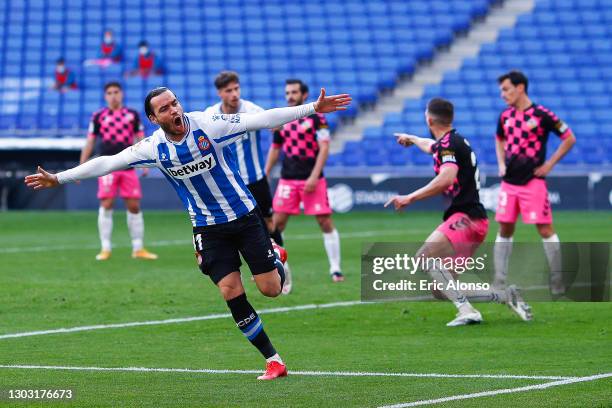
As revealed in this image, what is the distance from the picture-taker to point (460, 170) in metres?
10.2

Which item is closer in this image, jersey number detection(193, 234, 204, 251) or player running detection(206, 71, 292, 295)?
jersey number detection(193, 234, 204, 251)

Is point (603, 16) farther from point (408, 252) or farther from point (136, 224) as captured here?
point (408, 252)

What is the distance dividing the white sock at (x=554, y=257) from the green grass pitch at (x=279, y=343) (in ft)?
3.93

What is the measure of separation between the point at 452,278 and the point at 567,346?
1.57 meters

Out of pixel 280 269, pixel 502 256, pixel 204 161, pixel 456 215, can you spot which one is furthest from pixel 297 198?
pixel 204 161

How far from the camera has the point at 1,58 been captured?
32.0 metres

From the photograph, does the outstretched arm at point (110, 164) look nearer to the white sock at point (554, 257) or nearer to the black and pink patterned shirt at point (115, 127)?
the white sock at point (554, 257)

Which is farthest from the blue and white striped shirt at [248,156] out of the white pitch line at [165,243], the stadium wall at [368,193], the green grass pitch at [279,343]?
the stadium wall at [368,193]

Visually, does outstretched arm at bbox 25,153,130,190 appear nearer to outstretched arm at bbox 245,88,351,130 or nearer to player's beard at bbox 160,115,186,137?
player's beard at bbox 160,115,186,137

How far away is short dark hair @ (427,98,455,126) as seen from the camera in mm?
10180

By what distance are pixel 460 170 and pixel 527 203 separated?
8.14ft

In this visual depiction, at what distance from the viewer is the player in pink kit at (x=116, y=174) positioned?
16.8 m

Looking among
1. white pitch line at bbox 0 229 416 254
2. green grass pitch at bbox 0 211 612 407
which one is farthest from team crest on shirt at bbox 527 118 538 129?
white pitch line at bbox 0 229 416 254

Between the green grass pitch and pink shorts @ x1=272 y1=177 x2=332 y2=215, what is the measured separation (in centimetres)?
80
